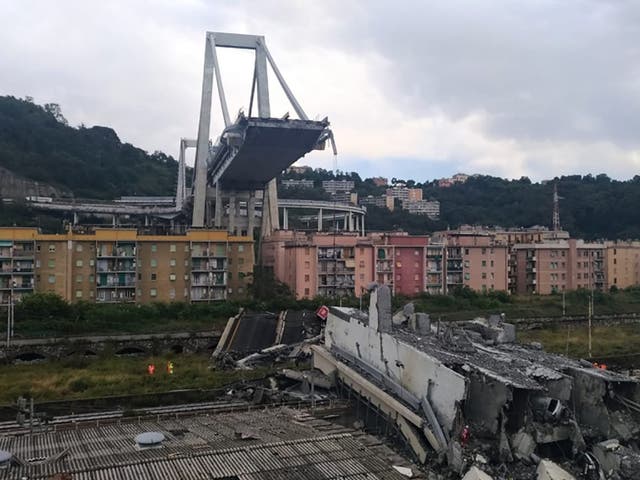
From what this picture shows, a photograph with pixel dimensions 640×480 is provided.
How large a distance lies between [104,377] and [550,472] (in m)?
15.6

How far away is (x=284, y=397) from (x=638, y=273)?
3846 centimetres

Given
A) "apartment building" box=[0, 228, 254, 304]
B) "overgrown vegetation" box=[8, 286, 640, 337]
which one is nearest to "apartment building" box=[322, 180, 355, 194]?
"overgrown vegetation" box=[8, 286, 640, 337]

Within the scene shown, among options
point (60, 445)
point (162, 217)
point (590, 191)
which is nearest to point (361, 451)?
point (60, 445)

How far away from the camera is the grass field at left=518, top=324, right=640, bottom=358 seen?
25.8 metres

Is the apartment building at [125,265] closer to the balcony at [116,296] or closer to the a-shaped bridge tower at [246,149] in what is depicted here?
the balcony at [116,296]

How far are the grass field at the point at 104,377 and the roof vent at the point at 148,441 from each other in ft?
24.8

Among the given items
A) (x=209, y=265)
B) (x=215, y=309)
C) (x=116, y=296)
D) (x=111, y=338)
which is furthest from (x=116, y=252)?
(x=111, y=338)

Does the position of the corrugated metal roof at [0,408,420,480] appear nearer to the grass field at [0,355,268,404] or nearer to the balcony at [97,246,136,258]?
the grass field at [0,355,268,404]

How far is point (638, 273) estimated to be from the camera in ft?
147

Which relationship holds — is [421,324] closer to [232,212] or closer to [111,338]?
[111,338]

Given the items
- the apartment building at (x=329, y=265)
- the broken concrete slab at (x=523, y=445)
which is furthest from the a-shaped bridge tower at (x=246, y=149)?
the broken concrete slab at (x=523, y=445)

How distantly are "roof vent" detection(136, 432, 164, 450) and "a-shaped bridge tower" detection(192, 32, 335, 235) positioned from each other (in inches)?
718

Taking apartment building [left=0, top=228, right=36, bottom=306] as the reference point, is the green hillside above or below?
above

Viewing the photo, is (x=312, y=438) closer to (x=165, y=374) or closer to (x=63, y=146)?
(x=165, y=374)
